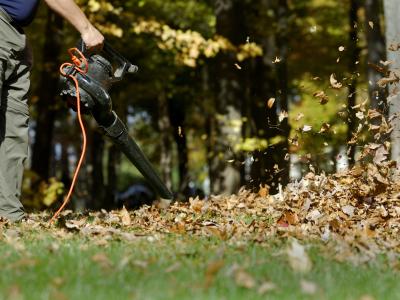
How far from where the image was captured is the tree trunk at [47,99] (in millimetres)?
19172

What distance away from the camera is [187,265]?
4.43m

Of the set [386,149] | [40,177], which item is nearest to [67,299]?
[386,149]

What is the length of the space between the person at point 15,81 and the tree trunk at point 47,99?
40.1 feet

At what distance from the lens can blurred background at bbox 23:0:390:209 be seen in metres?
12.7

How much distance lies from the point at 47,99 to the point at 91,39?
523 inches

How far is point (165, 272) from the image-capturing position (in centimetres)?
419

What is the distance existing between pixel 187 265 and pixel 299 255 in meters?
0.66

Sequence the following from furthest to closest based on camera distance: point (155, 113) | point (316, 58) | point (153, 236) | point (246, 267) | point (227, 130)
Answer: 1. point (155, 113)
2. point (316, 58)
3. point (227, 130)
4. point (153, 236)
5. point (246, 267)

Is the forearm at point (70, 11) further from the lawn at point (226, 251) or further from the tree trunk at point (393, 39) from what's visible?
the tree trunk at point (393, 39)

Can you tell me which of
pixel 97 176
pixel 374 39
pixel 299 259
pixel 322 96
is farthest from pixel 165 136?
pixel 299 259

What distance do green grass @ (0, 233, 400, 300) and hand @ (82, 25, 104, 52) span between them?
1902 mm

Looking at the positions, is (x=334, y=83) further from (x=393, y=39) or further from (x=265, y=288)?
(x=265, y=288)

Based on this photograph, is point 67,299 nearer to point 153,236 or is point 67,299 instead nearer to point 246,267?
point 246,267

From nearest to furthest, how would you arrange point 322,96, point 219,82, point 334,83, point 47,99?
point 334,83, point 322,96, point 219,82, point 47,99
